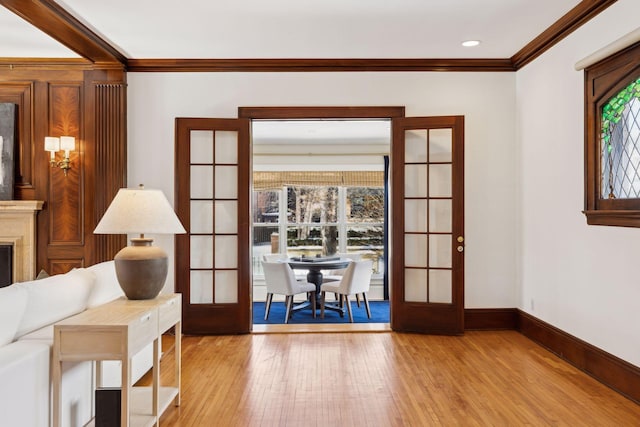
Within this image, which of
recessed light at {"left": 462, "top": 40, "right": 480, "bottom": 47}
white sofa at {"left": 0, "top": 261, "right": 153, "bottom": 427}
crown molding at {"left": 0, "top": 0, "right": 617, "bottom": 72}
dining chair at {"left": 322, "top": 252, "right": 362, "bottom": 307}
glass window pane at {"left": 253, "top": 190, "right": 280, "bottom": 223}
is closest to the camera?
white sofa at {"left": 0, "top": 261, "right": 153, "bottom": 427}

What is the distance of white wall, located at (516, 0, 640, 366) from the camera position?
121 inches

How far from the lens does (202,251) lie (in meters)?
4.70

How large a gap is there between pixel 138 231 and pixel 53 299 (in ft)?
1.77

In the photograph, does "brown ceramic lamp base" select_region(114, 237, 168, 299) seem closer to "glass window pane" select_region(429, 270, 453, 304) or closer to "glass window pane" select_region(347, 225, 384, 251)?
"glass window pane" select_region(429, 270, 453, 304)

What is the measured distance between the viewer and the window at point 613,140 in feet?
9.62

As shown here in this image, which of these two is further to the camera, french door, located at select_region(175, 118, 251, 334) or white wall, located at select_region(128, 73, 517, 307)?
white wall, located at select_region(128, 73, 517, 307)

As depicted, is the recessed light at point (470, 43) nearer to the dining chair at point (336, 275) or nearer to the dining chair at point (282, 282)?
the dining chair at point (282, 282)

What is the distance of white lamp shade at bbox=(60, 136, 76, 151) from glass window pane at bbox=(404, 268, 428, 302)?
3539 millimetres

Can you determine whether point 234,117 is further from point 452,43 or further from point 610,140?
point 610,140

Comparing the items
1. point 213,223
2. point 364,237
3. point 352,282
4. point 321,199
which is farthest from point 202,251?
point 364,237

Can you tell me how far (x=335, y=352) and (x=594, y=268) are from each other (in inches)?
83.6

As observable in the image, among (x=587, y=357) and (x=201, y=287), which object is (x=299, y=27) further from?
(x=587, y=357)

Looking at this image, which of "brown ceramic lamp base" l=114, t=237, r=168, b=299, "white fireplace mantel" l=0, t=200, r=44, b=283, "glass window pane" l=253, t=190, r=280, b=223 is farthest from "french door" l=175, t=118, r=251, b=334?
"glass window pane" l=253, t=190, r=280, b=223

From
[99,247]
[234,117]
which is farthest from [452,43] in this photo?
[99,247]
